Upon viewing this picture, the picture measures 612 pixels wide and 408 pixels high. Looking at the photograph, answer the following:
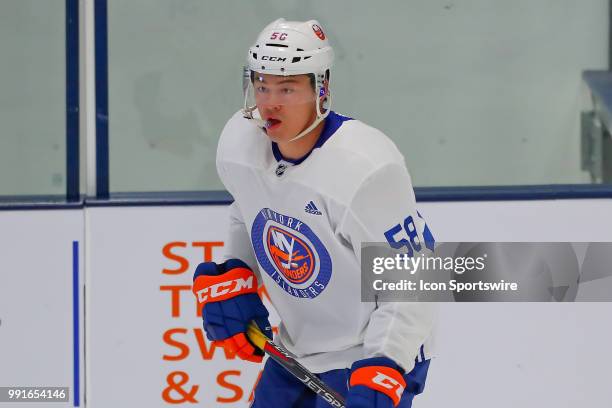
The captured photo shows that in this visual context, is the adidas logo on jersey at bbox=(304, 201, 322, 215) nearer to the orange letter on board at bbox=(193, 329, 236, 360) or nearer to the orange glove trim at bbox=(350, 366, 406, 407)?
the orange glove trim at bbox=(350, 366, 406, 407)

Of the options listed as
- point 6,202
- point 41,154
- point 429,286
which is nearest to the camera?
point 429,286

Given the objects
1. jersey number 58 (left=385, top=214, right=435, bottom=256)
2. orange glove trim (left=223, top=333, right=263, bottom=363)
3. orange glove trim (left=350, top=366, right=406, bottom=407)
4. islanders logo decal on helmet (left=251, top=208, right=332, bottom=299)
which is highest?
jersey number 58 (left=385, top=214, right=435, bottom=256)

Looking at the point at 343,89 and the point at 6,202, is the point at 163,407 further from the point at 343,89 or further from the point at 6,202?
the point at 343,89

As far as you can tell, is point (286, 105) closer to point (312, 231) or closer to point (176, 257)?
point (312, 231)

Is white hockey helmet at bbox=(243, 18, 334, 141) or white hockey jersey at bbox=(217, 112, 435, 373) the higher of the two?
white hockey helmet at bbox=(243, 18, 334, 141)

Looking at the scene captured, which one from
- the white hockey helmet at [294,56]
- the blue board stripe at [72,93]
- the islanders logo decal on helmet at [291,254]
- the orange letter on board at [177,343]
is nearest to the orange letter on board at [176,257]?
the orange letter on board at [177,343]

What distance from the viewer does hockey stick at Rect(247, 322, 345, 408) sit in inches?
97.3

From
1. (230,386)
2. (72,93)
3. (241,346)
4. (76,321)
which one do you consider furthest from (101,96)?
(241,346)

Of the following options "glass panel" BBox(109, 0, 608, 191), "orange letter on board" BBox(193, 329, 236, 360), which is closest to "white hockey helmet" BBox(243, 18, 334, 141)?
"orange letter on board" BBox(193, 329, 236, 360)

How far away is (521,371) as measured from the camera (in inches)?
127

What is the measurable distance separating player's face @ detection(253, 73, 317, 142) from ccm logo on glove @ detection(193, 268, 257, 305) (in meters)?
0.35

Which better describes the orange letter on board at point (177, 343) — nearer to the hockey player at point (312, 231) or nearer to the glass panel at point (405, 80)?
the hockey player at point (312, 231)

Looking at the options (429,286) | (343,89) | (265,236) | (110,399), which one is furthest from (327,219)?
(343,89)

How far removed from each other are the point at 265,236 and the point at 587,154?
5.85 feet
